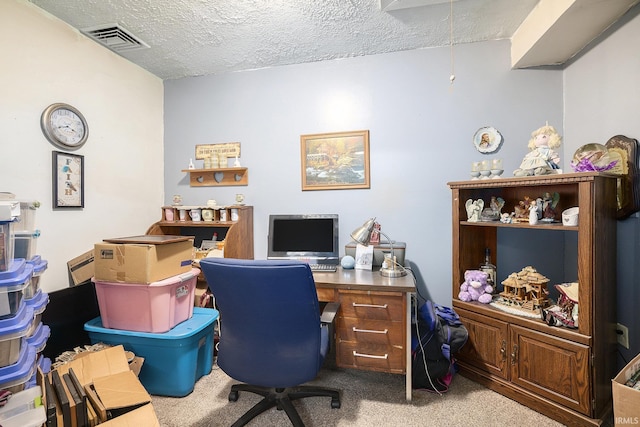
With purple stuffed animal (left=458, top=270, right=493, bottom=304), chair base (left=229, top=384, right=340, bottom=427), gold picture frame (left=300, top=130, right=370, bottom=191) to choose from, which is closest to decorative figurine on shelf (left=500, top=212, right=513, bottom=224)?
purple stuffed animal (left=458, top=270, right=493, bottom=304)

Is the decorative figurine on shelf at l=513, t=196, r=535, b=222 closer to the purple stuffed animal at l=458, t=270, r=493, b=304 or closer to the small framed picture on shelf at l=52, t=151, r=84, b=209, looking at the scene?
the purple stuffed animal at l=458, t=270, r=493, b=304

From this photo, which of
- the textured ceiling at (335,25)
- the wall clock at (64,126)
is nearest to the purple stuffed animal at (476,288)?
the textured ceiling at (335,25)

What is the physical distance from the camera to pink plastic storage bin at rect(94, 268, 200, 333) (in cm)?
177

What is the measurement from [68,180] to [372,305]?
221 centimetres

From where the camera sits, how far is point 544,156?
5.62 feet

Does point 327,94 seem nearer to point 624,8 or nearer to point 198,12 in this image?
point 198,12

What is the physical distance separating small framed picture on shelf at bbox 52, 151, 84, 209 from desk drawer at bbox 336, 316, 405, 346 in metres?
2.00

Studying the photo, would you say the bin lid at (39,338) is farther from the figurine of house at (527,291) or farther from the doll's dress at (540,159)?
the doll's dress at (540,159)

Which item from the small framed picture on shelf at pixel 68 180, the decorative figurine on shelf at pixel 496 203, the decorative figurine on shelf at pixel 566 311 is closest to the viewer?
the decorative figurine on shelf at pixel 566 311

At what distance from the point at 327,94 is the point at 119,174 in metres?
1.86

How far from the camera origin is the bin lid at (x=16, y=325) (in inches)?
44.0

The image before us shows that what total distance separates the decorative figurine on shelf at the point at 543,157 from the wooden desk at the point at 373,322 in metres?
0.98

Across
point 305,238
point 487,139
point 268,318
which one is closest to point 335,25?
point 487,139

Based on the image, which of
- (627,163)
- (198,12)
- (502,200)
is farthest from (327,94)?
(627,163)
